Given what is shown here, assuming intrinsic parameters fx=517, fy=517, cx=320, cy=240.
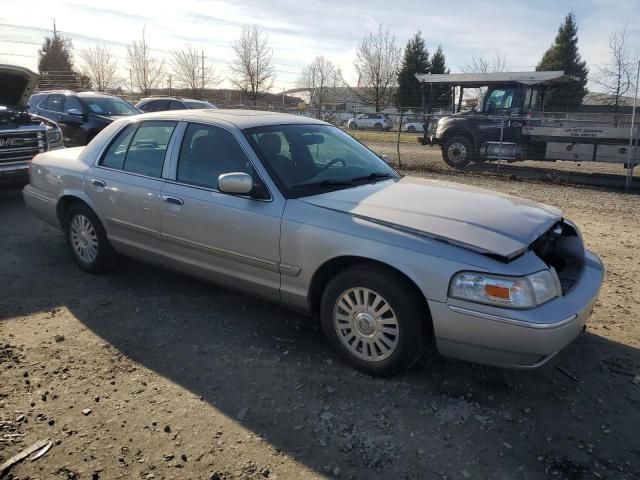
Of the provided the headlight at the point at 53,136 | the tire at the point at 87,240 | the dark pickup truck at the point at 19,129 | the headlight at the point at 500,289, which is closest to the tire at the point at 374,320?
the headlight at the point at 500,289

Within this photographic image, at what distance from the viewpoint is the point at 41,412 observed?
2.93 meters

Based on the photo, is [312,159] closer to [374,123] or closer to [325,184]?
[325,184]

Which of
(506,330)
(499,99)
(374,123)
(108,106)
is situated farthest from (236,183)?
(374,123)

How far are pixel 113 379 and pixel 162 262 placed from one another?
126cm

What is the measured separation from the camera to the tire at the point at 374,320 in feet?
10.0

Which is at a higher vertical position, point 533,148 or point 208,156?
point 533,148

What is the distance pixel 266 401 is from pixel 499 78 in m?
13.8

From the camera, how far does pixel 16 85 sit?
8.95 m

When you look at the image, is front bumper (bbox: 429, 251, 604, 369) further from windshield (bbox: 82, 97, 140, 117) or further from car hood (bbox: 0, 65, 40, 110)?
windshield (bbox: 82, 97, 140, 117)

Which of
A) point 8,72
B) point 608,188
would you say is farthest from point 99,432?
point 608,188

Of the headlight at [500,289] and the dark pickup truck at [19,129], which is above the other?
the dark pickup truck at [19,129]

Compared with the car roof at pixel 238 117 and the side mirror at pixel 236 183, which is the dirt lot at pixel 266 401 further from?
the car roof at pixel 238 117

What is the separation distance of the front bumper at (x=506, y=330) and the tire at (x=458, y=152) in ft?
39.4

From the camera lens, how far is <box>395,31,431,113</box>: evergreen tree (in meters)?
41.0
